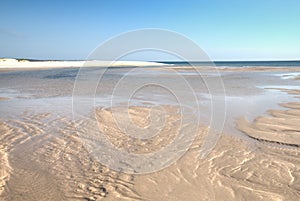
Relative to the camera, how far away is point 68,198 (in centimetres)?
399

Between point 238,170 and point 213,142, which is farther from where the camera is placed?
point 213,142

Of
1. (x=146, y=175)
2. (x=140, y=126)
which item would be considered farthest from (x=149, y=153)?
(x=140, y=126)

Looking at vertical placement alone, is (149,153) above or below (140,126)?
below

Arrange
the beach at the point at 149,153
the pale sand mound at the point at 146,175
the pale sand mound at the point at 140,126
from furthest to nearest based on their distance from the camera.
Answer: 1. the pale sand mound at the point at 140,126
2. the beach at the point at 149,153
3. the pale sand mound at the point at 146,175

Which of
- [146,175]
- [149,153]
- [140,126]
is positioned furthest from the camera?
[140,126]

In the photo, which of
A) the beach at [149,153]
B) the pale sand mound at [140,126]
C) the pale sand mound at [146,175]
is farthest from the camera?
the pale sand mound at [140,126]

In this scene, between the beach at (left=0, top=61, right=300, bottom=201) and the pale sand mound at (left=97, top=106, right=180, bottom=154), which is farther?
Result: the pale sand mound at (left=97, top=106, right=180, bottom=154)

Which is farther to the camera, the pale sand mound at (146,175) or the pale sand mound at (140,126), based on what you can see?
the pale sand mound at (140,126)

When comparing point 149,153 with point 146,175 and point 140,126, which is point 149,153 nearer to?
point 146,175

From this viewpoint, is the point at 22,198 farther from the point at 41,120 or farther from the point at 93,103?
the point at 93,103

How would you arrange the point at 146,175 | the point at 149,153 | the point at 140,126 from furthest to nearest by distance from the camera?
the point at 140,126
the point at 149,153
the point at 146,175

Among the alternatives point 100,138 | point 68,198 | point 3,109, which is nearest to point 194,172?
point 68,198

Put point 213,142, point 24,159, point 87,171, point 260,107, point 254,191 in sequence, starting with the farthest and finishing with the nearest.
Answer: point 260,107 → point 213,142 → point 24,159 → point 87,171 → point 254,191

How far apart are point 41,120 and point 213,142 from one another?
5.91 metres
